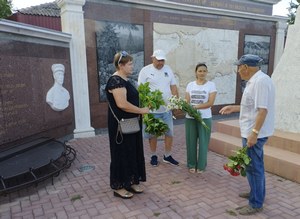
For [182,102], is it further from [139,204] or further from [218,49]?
[218,49]

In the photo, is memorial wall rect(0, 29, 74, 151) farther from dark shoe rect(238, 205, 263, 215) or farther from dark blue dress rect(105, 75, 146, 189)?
dark shoe rect(238, 205, 263, 215)

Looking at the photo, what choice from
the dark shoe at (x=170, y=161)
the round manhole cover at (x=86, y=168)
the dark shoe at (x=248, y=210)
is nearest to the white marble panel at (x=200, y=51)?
the dark shoe at (x=170, y=161)

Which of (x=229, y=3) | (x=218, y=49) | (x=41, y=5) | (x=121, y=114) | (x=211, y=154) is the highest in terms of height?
(x=41, y=5)

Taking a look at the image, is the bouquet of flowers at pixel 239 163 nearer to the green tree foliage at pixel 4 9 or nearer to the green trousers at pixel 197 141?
the green trousers at pixel 197 141

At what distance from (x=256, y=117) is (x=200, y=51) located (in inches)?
231

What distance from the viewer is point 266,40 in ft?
31.4

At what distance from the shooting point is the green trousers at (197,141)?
3.88 meters

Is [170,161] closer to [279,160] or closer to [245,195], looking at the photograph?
[245,195]

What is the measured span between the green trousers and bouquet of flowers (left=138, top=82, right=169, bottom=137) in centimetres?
37

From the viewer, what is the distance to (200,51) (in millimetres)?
8070

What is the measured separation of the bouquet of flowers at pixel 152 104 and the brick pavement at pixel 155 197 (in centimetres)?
Result: 70

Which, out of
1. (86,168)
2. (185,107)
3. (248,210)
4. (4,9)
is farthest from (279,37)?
(4,9)

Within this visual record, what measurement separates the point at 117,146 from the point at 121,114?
1.28 ft

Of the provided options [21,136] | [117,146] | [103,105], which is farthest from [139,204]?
[103,105]
